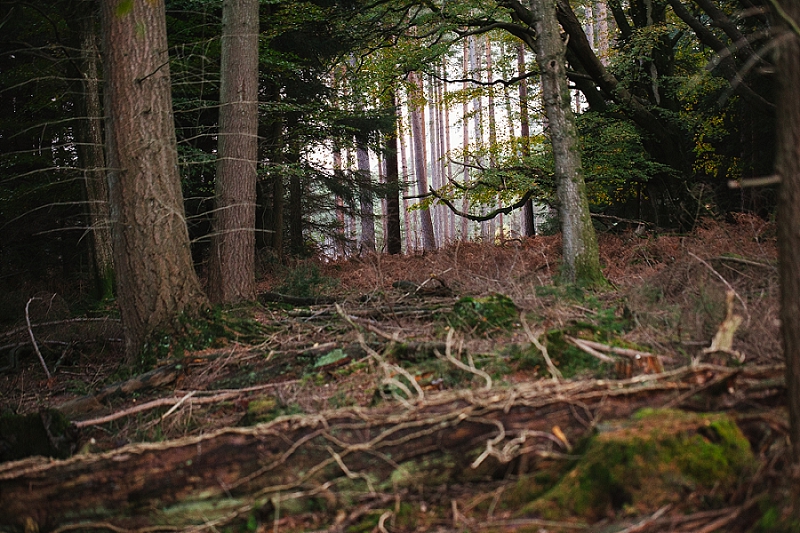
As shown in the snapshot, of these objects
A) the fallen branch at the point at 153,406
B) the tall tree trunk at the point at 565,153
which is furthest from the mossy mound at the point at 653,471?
the tall tree trunk at the point at 565,153

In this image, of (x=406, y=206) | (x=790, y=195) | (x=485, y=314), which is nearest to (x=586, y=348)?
(x=485, y=314)

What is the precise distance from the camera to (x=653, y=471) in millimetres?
2885

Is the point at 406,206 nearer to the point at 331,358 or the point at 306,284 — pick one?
the point at 306,284

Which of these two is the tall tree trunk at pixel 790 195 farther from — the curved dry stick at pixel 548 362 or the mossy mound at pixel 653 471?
the curved dry stick at pixel 548 362

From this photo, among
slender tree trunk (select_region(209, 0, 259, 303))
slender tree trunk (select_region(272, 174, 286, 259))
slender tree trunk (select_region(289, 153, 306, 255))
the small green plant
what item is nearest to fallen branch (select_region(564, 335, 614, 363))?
the small green plant

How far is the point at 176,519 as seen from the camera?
3330 mm

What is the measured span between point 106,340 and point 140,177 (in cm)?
288

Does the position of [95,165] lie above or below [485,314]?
above

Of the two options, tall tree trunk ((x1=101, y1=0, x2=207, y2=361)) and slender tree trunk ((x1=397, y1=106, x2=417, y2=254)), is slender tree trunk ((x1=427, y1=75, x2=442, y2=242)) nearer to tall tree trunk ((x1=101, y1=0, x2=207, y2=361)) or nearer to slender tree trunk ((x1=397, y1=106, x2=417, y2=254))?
slender tree trunk ((x1=397, y1=106, x2=417, y2=254))

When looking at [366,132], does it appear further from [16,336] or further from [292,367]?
[292,367]

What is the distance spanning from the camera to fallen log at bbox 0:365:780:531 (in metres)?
3.28

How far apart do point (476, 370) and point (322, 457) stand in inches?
43.4

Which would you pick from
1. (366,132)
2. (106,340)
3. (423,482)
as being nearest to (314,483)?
(423,482)

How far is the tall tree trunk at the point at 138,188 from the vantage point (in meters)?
6.46
